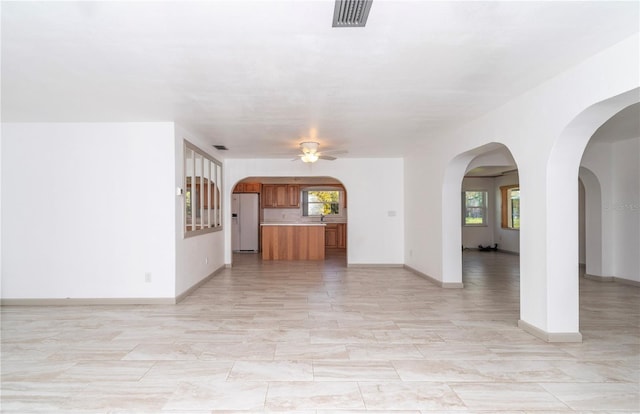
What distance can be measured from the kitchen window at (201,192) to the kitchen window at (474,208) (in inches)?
313

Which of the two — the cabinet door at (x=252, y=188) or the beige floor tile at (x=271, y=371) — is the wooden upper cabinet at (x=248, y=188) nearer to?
the cabinet door at (x=252, y=188)

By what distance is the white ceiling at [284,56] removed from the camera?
2.00m

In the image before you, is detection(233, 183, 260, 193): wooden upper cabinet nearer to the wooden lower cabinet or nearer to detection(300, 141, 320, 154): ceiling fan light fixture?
the wooden lower cabinet

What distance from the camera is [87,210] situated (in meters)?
4.53

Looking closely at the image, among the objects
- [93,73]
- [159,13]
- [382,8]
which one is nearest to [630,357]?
[382,8]

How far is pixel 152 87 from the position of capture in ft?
10.5

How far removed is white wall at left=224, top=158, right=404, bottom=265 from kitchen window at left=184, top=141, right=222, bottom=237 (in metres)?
0.62

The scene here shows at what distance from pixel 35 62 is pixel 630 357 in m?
5.34

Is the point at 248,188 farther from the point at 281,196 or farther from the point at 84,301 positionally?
the point at 84,301

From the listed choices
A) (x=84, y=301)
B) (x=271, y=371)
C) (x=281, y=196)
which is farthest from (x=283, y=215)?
(x=271, y=371)

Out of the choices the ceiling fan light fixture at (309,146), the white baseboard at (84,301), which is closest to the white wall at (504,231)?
the ceiling fan light fixture at (309,146)

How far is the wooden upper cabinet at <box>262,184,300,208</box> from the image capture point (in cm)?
1109

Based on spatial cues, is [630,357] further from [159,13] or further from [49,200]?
[49,200]

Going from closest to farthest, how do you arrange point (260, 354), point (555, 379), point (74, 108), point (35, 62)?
point (555, 379) < point (35, 62) < point (260, 354) < point (74, 108)
